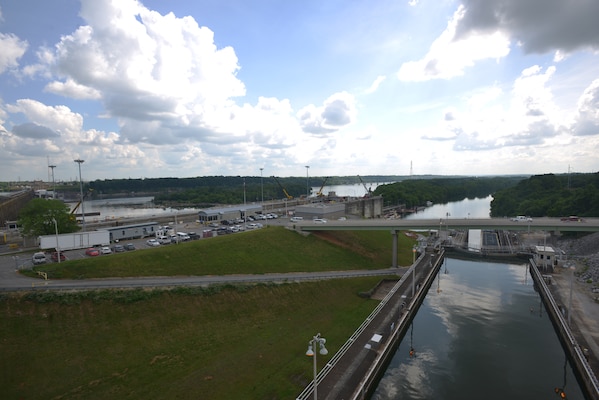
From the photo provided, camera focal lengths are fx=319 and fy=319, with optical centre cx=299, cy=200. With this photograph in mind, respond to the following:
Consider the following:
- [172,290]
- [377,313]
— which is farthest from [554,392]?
[172,290]

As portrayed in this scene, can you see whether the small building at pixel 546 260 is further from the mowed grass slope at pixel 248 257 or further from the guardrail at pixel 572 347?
the mowed grass slope at pixel 248 257

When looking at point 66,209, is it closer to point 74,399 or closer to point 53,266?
point 53,266

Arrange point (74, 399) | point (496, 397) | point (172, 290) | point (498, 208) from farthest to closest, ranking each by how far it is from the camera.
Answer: point (498, 208)
point (172, 290)
point (496, 397)
point (74, 399)

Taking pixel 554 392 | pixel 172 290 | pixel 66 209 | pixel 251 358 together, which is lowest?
pixel 554 392

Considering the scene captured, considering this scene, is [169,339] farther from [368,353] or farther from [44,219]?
[44,219]

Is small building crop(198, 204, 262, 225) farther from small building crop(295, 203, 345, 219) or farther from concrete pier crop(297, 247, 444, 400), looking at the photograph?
concrete pier crop(297, 247, 444, 400)

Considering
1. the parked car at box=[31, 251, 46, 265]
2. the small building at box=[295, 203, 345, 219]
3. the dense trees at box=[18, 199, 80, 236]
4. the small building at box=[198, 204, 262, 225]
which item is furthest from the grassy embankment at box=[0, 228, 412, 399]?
the small building at box=[198, 204, 262, 225]
